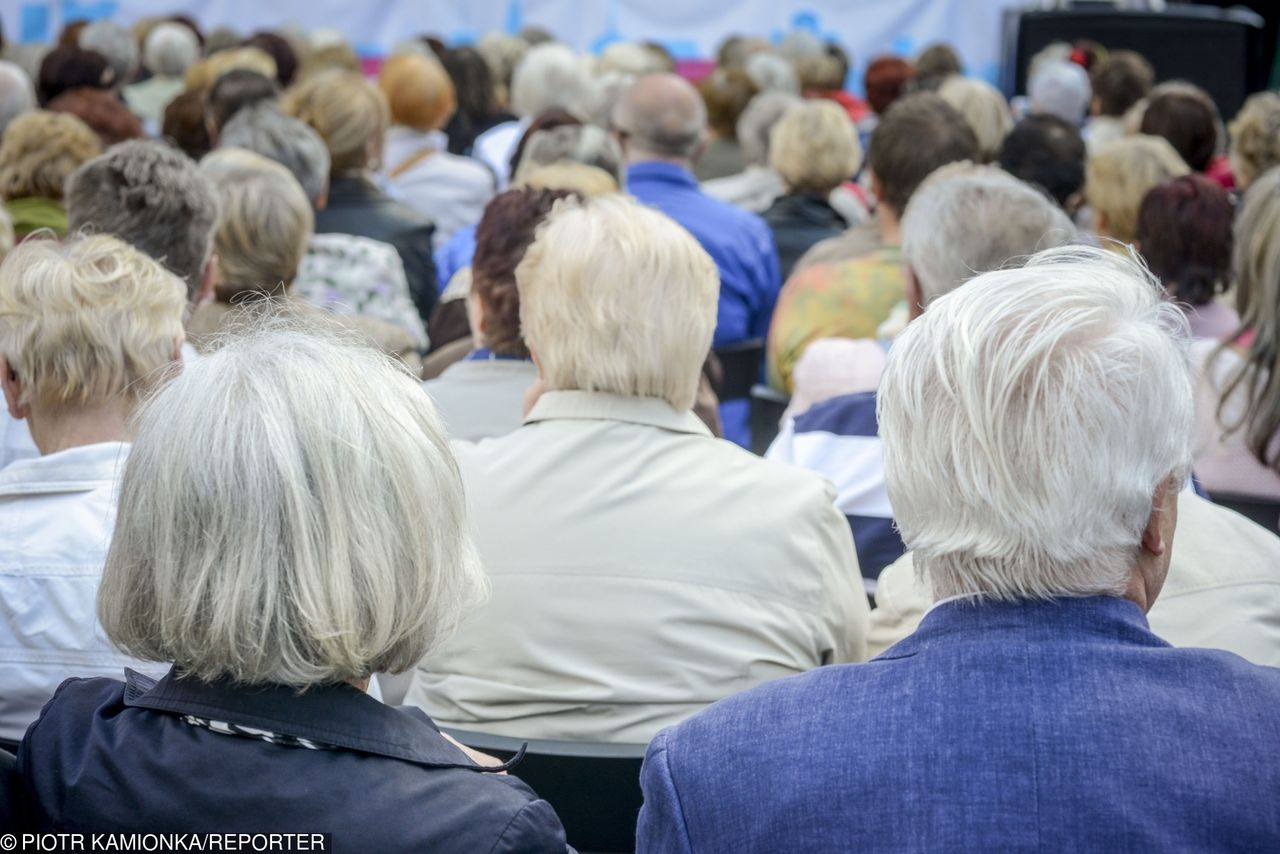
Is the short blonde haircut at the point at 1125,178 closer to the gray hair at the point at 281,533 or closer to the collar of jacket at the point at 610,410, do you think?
the collar of jacket at the point at 610,410

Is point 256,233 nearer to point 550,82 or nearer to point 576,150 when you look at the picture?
point 576,150

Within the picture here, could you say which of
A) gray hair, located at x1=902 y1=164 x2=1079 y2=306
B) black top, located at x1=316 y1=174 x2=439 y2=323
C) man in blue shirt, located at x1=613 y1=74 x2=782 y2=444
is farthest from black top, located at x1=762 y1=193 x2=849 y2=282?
gray hair, located at x1=902 y1=164 x2=1079 y2=306

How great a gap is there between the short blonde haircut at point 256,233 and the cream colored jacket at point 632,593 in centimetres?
150

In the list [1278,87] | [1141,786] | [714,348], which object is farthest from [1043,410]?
[1278,87]

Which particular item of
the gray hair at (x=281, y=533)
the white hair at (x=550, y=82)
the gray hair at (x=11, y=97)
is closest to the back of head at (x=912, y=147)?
the white hair at (x=550, y=82)

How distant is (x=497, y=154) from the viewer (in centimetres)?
739

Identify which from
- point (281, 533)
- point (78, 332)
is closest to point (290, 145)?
point (78, 332)

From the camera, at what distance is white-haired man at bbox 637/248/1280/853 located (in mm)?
1287

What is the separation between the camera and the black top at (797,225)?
219 inches

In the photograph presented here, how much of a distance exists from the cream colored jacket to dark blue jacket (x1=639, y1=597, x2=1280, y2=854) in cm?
77

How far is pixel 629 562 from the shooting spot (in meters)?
2.21

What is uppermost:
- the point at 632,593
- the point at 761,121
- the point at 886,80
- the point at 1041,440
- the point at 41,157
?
the point at 1041,440

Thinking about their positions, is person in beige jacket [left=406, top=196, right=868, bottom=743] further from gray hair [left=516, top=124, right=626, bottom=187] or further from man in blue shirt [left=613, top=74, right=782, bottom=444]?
gray hair [left=516, top=124, right=626, bottom=187]

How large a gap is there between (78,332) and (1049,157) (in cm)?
375
